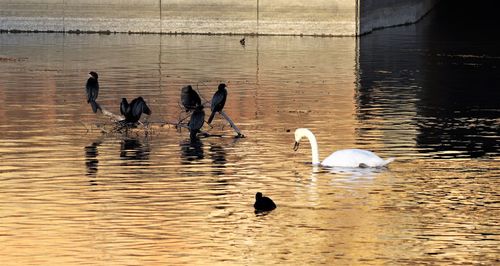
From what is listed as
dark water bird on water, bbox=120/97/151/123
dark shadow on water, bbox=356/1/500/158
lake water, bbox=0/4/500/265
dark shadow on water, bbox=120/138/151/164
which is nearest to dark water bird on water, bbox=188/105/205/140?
lake water, bbox=0/4/500/265

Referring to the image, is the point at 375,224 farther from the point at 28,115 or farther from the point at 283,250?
the point at 28,115

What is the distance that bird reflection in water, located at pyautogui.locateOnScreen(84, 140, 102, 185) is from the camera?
66.1 ft

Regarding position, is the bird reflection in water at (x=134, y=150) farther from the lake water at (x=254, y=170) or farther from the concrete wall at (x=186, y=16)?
the concrete wall at (x=186, y=16)

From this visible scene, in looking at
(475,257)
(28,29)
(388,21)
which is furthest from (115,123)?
(388,21)

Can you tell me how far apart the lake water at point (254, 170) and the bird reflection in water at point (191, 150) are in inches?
1.3

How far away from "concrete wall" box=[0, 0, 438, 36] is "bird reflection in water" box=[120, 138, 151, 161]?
3024 cm

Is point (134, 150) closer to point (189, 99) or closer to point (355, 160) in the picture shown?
point (189, 99)

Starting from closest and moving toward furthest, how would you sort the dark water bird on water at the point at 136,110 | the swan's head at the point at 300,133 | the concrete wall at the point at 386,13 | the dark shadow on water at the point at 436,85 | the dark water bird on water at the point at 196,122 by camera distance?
1. the swan's head at the point at 300,133
2. the dark water bird on water at the point at 196,122
3. the dark water bird on water at the point at 136,110
4. the dark shadow on water at the point at 436,85
5. the concrete wall at the point at 386,13

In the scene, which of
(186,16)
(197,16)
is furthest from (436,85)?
(186,16)

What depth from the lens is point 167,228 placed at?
15812 millimetres

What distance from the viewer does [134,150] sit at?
74.1 feet

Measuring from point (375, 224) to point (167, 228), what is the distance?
2.26 meters

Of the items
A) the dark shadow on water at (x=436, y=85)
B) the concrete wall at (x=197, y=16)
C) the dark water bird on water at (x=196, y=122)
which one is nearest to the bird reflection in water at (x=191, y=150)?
the dark water bird on water at (x=196, y=122)

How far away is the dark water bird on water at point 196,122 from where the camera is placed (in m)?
23.9
